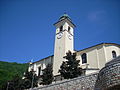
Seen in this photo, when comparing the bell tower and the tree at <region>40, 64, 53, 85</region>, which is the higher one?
the bell tower

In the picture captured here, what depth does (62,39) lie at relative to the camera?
28781mm

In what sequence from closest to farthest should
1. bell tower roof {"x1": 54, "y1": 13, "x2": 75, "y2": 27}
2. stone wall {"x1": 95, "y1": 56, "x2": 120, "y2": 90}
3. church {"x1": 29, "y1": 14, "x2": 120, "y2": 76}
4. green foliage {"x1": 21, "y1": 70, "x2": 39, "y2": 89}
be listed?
1. stone wall {"x1": 95, "y1": 56, "x2": 120, "y2": 90}
2. green foliage {"x1": 21, "y1": 70, "x2": 39, "y2": 89}
3. church {"x1": 29, "y1": 14, "x2": 120, "y2": 76}
4. bell tower roof {"x1": 54, "y1": 13, "x2": 75, "y2": 27}

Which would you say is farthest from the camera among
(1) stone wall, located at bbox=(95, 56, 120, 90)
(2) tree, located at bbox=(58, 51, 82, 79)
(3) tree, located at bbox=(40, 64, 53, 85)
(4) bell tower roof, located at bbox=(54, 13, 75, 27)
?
(4) bell tower roof, located at bbox=(54, 13, 75, 27)

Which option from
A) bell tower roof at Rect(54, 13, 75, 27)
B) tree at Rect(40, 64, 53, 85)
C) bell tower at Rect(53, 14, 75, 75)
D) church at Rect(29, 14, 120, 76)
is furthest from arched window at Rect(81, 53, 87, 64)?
bell tower roof at Rect(54, 13, 75, 27)

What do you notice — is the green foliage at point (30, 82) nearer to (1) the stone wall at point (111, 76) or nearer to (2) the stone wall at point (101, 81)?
(2) the stone wall at point (101, 81)

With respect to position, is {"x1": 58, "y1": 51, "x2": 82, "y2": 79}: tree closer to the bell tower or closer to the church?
the church

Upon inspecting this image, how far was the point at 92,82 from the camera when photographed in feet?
43.9

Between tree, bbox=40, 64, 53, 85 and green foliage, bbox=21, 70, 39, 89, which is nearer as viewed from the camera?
tree, bbox=40, 64, 53, 85

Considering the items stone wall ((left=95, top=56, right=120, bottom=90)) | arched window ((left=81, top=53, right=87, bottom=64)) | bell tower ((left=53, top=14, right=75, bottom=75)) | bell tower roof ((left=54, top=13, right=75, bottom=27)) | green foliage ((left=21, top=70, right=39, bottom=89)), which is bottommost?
green foliage ((left=21, top=70, right=39, bottom=89))

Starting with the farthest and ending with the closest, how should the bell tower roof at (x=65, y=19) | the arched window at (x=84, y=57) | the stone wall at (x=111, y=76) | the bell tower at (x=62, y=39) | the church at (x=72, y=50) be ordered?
1. the bell tower roof at (x=65, y=19)
2. the bell tower at (x=62, y=39)
3. the arched window at (x=84, y=57)
4. the church at (x=72, y=50)
5. the stone wall at (x=111, y=76)

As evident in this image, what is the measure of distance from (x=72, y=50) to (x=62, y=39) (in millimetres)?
2889

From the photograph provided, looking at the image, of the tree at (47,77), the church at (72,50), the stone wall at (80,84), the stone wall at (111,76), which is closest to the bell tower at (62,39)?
the church at (72,50)

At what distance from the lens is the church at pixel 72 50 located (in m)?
24.4

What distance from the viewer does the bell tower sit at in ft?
88.4
